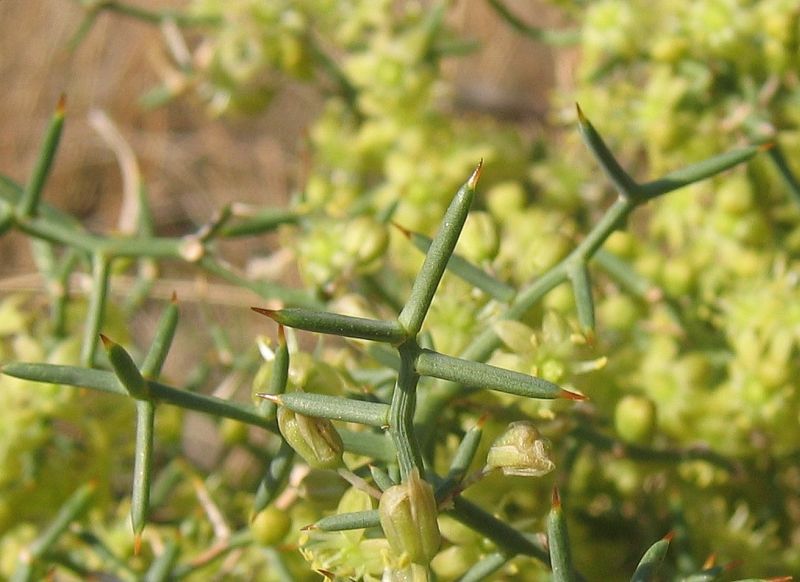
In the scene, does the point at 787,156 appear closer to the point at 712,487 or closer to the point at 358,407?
the point at 712,487

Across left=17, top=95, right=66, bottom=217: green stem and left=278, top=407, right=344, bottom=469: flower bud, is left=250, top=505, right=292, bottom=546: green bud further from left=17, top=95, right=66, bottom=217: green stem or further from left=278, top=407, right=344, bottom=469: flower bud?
left=17, top=95, right=66, bottom=217: green stem

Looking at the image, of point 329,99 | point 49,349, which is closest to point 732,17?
point 329,99

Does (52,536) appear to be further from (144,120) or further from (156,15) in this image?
(144,120)

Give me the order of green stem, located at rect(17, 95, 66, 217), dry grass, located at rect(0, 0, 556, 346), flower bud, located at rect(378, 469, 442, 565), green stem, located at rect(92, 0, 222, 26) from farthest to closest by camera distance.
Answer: dry grass, located at rect(0, 0, 556, 346), green stem, located at rect(92, 0, 222, 26), green stem, located at rect(17, 95, 66, 217), flower bud, located at rect(378, 469, 442, 565)

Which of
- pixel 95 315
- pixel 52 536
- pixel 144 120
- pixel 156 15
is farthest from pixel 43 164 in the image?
pixel 144 120

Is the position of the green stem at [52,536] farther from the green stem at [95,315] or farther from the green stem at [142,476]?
the green stem at [142,476]

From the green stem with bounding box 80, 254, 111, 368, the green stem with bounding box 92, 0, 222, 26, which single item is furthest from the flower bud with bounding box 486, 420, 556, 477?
the green stem with bounding box 92, 0, 222, 26
